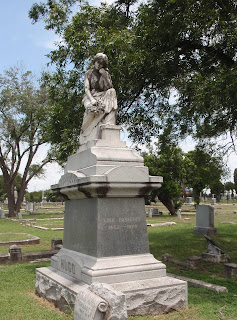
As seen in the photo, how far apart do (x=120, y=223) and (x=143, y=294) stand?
1096 mm

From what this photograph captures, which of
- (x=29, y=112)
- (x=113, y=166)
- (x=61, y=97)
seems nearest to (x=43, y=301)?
(x=113, y=166)

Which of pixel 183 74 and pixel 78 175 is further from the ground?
pixel 183 74

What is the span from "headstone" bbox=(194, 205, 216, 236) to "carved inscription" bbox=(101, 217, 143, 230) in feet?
36.3

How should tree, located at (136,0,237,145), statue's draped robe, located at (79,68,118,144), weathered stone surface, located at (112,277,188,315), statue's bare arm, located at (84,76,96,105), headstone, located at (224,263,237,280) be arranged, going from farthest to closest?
tree, located at (136,0,237,145) < headstone, located at (224,263,237,280) < statue's bare arm, located at (84,76,96,105) < statue's draped robe, located at (79,68,118,144) < weathered stone surface, located at (112,277,188,315)

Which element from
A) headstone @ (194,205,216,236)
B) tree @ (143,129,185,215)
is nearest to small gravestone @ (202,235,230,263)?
headstone @ (194,205,216,236)

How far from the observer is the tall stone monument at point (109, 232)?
5.13m

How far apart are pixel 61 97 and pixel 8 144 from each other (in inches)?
859

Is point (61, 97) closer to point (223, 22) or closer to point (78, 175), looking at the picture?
point (223, 22)

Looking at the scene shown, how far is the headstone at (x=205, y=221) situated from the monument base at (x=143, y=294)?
11106 millimetres

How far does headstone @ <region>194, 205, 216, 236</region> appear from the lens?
16.0 metres

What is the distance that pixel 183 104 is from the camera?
11.5 meters

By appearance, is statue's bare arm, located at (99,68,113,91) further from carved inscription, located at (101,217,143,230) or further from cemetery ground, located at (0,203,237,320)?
cemetery ground, located at (0,203,237,320)

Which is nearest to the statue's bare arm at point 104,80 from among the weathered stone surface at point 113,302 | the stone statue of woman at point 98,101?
the stone statue of woman at point 98,101

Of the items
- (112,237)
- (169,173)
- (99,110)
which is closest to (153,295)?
(112,237)
